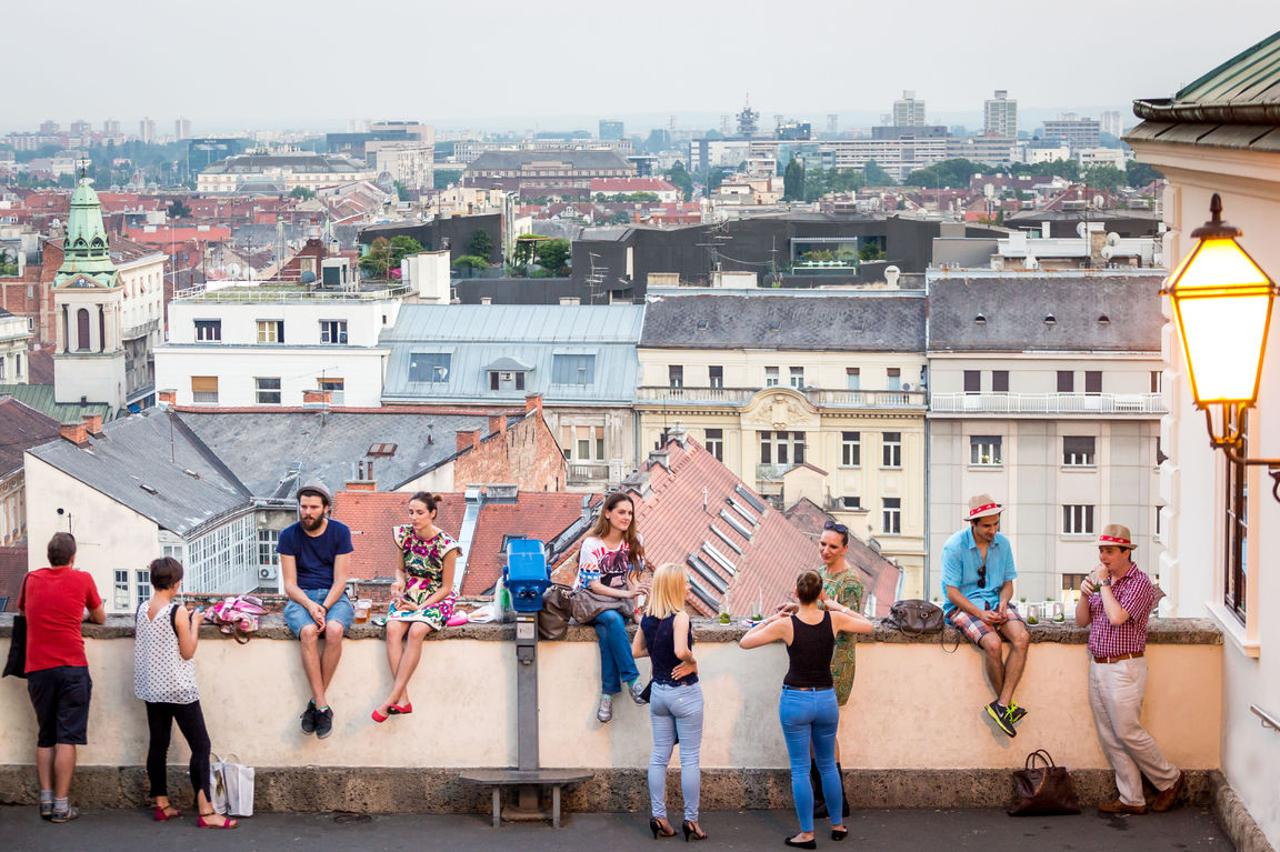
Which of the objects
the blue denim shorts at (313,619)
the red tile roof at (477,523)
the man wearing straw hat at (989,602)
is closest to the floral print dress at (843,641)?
the man wearing straw hat at (989,602)

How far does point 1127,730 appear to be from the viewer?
37.4 ft

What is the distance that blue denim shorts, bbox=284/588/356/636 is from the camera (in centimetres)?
1175

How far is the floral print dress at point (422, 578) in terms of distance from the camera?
38.6ft

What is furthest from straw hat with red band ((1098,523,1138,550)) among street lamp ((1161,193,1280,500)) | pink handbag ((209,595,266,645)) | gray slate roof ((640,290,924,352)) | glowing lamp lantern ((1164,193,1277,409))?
gray slate roof ((640,290,924,352))

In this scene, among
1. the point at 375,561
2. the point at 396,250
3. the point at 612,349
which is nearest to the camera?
the point at 375,561

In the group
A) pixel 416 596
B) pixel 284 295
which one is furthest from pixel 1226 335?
pixel 284 295

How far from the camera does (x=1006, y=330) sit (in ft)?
229

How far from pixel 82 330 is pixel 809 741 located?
113366 mm

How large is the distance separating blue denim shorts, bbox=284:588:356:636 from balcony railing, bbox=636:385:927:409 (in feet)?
189

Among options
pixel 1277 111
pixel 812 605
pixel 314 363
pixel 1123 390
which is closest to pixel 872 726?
pixel 812 605

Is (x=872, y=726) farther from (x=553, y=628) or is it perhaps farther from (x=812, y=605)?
(x=553, y=628)

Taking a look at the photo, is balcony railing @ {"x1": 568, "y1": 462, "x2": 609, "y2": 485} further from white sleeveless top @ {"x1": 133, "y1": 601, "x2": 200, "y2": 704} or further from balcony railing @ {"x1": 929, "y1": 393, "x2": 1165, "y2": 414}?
white sleeveless top @ {"x1": 133, "y1": 601, "x2": 200, "y2": 704}

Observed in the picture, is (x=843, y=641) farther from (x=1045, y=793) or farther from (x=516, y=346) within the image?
(x=516, y=346)

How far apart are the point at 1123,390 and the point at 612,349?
17446 millimetres
